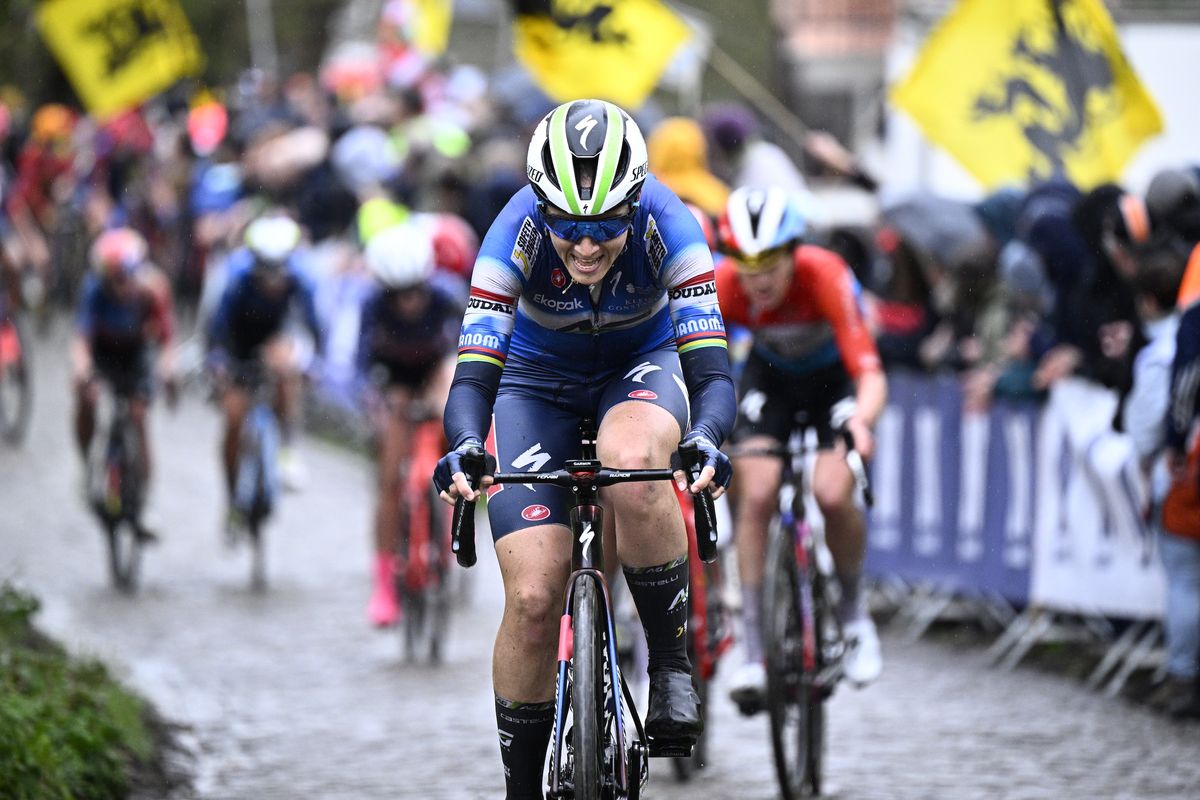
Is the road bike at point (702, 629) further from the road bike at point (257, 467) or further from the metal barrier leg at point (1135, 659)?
the road bike at point (257, 467)

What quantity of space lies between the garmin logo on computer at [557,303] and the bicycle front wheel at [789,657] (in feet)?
6.28

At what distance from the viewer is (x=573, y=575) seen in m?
5.42

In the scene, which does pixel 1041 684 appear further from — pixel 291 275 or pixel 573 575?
pixel 291 275

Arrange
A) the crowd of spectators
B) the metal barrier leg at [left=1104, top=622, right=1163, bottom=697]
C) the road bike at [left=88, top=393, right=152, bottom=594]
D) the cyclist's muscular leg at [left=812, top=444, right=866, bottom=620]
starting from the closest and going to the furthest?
the cyclist's muscular leg at [left=812, top=444, right=866, bottom=620]
the crowd of spectators
the metal barrier leg at [left=1104, top=622, right=1163, bottom=697]
the road bike at [left=88, top=393, right=152, bottom=594]

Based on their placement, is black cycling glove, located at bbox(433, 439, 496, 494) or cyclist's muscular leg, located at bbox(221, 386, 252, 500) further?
cyclist's muscular leg, located at bbox(221, 386, 252, 500)

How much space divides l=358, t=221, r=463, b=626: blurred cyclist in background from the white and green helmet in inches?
216

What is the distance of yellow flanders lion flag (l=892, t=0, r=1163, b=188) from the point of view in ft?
37.5

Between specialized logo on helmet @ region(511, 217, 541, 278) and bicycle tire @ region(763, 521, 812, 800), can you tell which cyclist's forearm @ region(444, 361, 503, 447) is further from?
bicycle tire @ region(763, 521, 812, 800)

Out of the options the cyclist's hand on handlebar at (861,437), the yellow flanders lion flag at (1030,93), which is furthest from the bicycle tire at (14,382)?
the cyclist's hand on handlebar at (861,437)

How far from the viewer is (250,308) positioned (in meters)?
13.1

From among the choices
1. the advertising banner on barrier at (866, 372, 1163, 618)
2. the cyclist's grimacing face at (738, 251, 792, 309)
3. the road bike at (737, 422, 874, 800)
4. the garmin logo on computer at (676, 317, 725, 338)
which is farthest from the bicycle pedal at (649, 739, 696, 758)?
the advertising banner on barrier at (866, 372, 1163, 618)

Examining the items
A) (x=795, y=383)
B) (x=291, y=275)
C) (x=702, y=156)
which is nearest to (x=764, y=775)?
(x=795, y=383)

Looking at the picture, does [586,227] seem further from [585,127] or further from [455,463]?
[455,463]

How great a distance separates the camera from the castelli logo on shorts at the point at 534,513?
18.3ft
